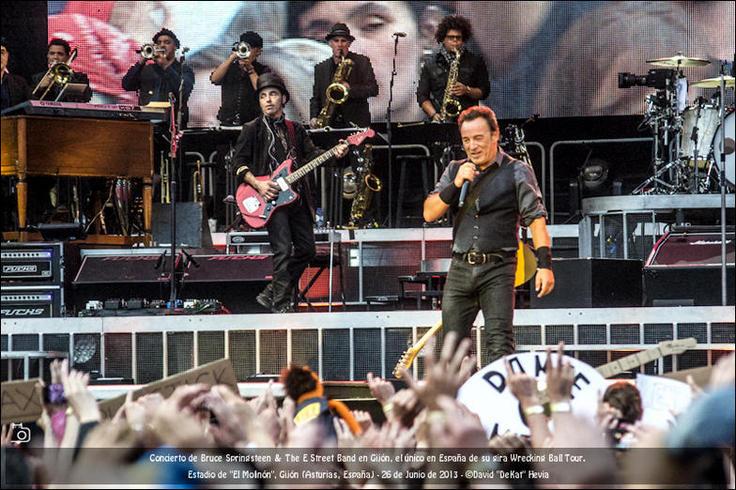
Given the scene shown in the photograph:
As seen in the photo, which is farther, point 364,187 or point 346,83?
point 364,187

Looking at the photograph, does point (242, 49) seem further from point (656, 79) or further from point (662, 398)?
point (662, 398)

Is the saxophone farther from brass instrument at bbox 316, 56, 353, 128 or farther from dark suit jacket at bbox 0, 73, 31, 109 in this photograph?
dark suit jacket at bbox 0, 73, 31, 109

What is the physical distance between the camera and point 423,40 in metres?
→ 14.8

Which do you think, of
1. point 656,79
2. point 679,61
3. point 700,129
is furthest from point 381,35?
point 700,129

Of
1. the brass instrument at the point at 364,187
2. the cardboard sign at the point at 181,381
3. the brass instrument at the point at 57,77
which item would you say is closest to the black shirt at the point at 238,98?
the brass instrument at the point at 364,187

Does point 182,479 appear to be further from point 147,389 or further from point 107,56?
point 107,56

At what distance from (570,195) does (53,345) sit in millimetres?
7375

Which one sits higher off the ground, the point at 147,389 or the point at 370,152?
the point at 370,152

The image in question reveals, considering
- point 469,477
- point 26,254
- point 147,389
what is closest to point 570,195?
point 26,254

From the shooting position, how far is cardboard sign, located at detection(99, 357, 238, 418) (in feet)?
19.8

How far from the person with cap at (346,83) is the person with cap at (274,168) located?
3.04 meters

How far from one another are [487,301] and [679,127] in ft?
22.1

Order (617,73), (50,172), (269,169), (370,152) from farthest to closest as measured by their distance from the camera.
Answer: (617,73), (370,152), (50,172), (269,169)

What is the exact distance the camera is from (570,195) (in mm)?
14859
